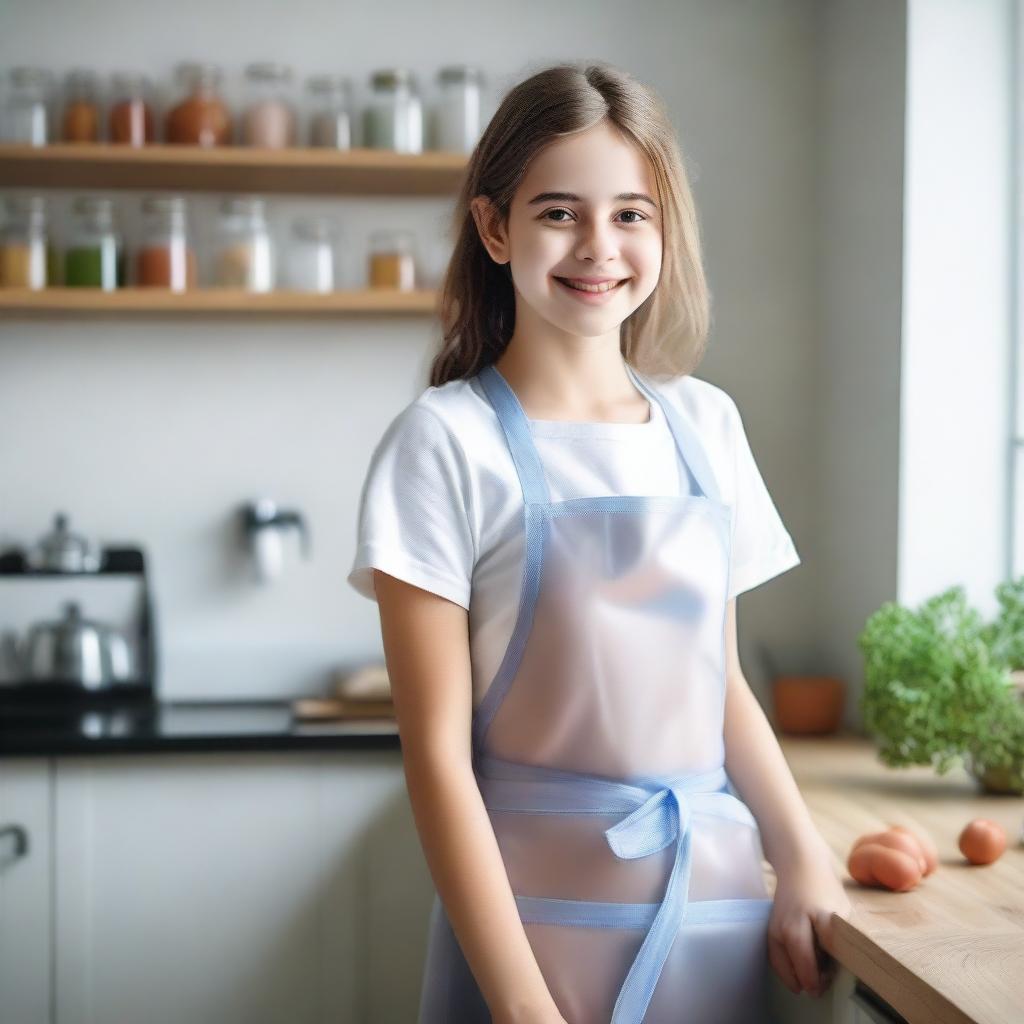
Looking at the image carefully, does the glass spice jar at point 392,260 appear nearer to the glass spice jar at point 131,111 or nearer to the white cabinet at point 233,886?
the glass spice jar at point 131,111

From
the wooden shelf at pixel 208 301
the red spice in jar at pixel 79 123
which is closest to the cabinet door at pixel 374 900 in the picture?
the wooden shelf at pixel 208 301

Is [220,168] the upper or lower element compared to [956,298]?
upper

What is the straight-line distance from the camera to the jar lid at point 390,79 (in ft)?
8.01

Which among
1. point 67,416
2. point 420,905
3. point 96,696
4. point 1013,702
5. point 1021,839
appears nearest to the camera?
point 1021,839

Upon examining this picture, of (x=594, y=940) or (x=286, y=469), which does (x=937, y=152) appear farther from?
(x=594, y=940)

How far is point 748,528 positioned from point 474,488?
0.30 m

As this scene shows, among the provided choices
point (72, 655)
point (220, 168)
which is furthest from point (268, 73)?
point (72, 655)

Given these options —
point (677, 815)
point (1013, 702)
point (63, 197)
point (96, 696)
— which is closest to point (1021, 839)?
point (1013, 702)

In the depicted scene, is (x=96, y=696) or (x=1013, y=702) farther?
(x=96, y=696)

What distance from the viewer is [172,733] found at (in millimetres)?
2141

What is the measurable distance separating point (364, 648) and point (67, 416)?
2.41 ft

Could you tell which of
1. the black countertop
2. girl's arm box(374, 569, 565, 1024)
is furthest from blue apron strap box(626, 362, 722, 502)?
the black countertop

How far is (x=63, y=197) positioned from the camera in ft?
8.48

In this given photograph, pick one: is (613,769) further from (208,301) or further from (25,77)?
(25,77)
